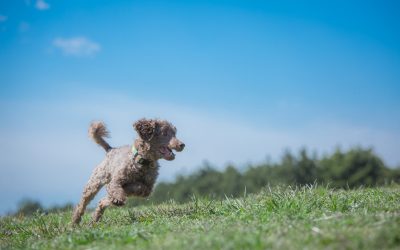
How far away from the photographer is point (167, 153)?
831 centimetres

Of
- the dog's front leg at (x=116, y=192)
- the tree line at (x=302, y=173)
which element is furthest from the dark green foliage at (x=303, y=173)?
the dog's front leg at (x=116, y=192)

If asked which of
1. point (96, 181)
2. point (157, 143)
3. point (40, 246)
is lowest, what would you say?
point (40, 246)

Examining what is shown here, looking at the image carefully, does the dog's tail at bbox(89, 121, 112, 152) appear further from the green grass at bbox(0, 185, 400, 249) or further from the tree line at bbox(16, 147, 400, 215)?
the tree line at bbox(16, 147, 400, 215)

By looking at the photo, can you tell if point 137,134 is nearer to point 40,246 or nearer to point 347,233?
point 40,246

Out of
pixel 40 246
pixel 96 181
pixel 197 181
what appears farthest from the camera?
pixel 197 181

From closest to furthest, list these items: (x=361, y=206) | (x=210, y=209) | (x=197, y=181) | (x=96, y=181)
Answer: (x=361, y=206), (x=210, y=209), (x=96, y=181), (x=197, y=181)

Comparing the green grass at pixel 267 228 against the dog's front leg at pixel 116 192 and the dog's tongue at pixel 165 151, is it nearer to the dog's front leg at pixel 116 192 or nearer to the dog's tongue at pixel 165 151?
the dog's front leg at pixel 116 192

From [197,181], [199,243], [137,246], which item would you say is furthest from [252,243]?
[197,181]

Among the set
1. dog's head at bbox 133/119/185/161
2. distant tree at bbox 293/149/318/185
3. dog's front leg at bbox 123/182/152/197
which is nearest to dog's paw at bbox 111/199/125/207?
dog's front leg at bbox 123/182/152/197

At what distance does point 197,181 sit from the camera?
53.3 meters

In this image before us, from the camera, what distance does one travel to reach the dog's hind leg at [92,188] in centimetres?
898

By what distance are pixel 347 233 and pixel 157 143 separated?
4512 millimetres

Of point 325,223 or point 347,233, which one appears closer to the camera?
point 347,233

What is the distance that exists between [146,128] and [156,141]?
0.28 metres
